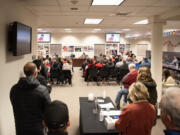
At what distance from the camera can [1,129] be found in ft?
8.62

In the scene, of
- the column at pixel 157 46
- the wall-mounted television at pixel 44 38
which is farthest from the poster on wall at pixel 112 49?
the column at pixel 157 46

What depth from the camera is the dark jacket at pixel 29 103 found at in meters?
1.96

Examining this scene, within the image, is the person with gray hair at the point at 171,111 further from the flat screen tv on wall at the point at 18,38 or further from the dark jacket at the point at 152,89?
the flat screen tv on wall at the point at 18,38

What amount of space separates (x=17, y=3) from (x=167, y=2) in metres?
3.03

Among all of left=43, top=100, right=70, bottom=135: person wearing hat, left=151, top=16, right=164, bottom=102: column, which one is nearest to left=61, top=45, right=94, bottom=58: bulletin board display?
left=151, top=16, right=164, bottom=102: column

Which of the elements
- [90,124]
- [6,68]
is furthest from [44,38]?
[90,124]

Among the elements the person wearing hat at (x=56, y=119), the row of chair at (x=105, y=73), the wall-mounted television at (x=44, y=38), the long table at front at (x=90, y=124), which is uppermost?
the wall-mounted television at (x=44, y=38)

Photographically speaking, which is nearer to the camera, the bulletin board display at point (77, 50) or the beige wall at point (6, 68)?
the beige wall at point (6, 68)

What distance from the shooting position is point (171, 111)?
111 cm

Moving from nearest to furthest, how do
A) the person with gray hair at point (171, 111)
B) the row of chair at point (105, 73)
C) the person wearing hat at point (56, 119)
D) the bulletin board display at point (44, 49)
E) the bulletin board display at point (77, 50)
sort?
the person with gray hair at point (171, 111) → the person wearing hat at point (56, 119) → the row of chair at point (105, 73) → the bulletin board display at point (44, 49) → the bulletin board display at point (77, 50)

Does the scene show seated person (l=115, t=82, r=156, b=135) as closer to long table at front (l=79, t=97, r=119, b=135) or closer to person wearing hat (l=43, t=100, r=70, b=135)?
long table at front (l=79, t=97, r=119, b=135)

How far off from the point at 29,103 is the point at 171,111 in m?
1.51

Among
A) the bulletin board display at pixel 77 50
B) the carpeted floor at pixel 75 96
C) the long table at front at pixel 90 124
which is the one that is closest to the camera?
the long table at front at pixel 90 124

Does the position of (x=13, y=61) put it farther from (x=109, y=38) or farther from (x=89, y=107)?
(x=109, y=38)
